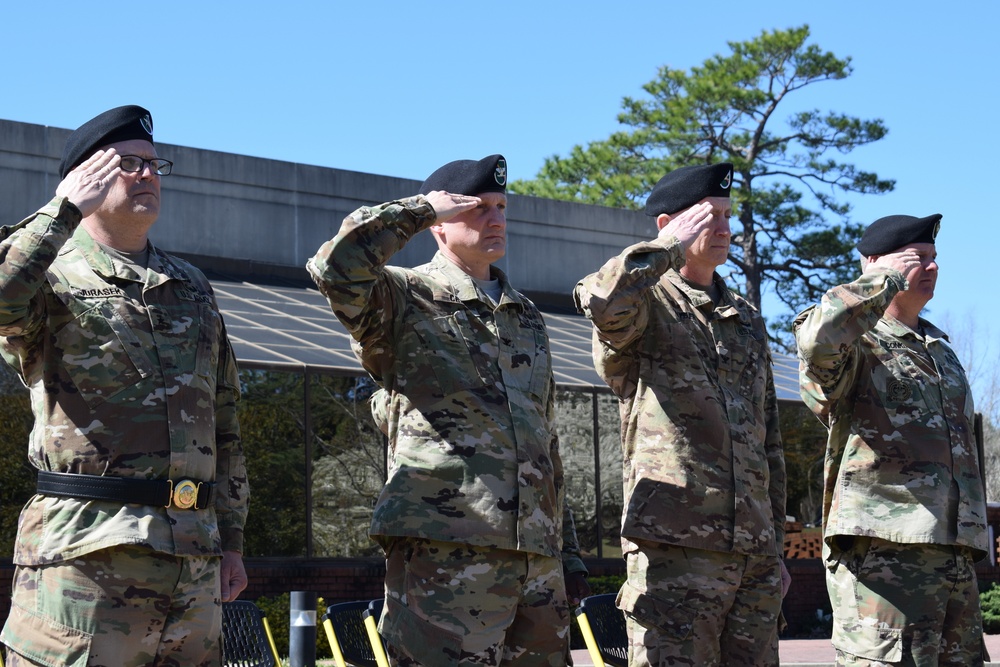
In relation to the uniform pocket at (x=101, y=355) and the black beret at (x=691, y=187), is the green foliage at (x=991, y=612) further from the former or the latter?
the uniform pocket at (x=101, y=355)

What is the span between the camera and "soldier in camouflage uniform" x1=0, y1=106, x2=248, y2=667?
4199 mm

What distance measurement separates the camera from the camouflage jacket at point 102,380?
423 centimetres

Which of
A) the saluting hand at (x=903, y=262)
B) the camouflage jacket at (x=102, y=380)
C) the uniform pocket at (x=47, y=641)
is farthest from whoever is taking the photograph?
the saluting hand at (x=903, y=262)

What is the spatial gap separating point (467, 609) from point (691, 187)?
218 centimetres

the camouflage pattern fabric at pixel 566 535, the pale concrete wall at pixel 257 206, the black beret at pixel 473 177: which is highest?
the pale concrete wall at pixel 257 206

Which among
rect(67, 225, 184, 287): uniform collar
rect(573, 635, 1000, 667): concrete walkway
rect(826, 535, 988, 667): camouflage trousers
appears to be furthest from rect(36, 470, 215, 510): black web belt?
rect(573, 635, 1000, 667): concrete walkway

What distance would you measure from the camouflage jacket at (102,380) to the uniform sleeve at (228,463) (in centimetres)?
6

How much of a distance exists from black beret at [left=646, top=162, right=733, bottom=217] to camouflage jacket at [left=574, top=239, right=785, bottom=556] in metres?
0.33

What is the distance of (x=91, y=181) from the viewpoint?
4469mm

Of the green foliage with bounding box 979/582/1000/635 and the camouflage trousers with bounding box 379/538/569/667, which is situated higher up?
the camouflage trousers with bounding box 379/538/569/667

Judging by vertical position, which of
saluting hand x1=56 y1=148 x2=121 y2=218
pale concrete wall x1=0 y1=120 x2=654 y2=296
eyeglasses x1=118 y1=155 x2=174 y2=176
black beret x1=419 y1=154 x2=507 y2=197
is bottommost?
saluting hand x1=56 y1=148 x2=121 y2=218

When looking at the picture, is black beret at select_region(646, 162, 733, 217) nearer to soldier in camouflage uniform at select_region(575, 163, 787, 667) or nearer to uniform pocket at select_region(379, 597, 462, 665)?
soldier in camouflage uniform at select_region(575, 163, 787, 667)

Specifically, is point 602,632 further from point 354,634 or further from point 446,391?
point 446,391

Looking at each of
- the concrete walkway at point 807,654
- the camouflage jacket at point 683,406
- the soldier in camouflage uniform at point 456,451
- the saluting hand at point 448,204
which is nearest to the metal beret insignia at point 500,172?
the soldier in camouflage uniform at point 456,451
